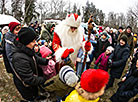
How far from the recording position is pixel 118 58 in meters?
3.45

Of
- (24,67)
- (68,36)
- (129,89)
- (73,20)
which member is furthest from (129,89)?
(24,67)

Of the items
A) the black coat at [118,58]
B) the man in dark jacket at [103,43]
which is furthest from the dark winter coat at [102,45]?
the black coat at [118,58]

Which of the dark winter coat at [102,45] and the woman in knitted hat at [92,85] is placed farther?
the dark winter coat at [102,45]

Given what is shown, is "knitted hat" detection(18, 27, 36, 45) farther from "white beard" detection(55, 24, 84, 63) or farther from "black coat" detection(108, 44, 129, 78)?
"black coat" detection(108, 44, 129, 78)

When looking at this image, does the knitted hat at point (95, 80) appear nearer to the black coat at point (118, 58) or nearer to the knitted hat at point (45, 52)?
the knitted hat at point (45, 52)

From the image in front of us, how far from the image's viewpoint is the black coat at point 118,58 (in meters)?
3.34

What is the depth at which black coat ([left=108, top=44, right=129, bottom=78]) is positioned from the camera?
3340mm

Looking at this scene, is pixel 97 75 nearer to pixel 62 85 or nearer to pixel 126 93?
pixel 62 85

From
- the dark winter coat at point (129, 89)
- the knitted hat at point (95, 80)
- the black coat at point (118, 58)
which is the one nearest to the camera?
the knitted hat at point (95, 80)

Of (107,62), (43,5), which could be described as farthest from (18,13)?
(107,62)

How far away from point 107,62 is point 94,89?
2445 mm

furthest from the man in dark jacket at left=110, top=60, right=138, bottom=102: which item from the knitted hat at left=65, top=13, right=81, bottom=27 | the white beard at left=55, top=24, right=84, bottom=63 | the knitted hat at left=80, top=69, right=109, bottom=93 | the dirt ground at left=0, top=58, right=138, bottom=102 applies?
the knitted hat at left=65, top=13, right=81, bottom=27

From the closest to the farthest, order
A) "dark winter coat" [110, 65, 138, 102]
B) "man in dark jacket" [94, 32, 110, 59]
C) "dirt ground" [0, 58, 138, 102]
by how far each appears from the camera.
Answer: "dark winter coat" [110, 65, 138, 102], "dirt ground" [0, 58, 138, 102], "man in dark jacket" [94, 32, 110, 59]

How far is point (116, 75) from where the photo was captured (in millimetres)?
3584
